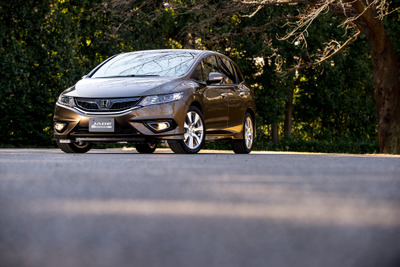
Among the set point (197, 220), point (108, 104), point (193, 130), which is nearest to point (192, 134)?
point (193, 130)

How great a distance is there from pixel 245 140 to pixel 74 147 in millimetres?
3350

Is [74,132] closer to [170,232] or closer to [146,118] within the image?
[146,118]

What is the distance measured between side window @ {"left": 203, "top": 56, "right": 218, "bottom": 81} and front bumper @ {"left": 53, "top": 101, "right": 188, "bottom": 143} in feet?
4.99

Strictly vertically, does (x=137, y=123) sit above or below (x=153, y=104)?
below

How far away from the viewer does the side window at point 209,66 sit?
12884mm

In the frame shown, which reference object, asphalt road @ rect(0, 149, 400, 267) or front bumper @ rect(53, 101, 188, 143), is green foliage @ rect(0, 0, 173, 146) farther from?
asphalt road @ rect(0, 149, 400, 267)

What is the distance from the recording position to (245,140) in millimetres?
13938

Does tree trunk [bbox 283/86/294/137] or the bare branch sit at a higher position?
the bare branch

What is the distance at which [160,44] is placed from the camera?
29.1 metres

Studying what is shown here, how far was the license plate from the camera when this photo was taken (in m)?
11.2

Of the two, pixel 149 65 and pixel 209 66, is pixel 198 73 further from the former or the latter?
Result: pixel 149 65

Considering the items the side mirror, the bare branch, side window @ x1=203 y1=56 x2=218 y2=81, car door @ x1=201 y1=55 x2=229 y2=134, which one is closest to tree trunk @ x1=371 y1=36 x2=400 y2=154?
the bare branch

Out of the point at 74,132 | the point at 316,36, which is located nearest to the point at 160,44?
the point at 316,36

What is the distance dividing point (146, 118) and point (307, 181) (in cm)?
515
